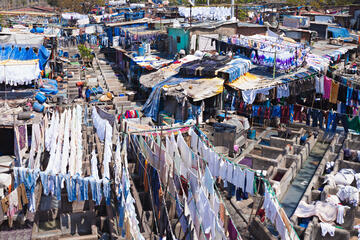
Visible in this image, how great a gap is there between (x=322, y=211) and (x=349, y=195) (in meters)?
1.33

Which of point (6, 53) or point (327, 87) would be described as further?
point (6, 53)

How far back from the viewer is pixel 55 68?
34.4 m

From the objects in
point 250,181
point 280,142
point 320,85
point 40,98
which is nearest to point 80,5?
point 40,98

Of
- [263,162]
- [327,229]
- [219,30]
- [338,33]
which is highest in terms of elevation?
[219,30]

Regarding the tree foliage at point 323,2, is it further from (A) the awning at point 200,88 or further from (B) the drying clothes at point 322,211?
(B) the drying clothes at point 322,211

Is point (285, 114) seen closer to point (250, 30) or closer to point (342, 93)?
point (342, 93)

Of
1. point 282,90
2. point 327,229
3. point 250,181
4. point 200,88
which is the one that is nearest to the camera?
point 327,229

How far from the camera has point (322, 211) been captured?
13742 millimetres

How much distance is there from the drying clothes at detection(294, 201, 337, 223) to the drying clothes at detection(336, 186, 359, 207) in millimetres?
1003

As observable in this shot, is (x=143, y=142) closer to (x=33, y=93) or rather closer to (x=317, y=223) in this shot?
(x=317, y=223)

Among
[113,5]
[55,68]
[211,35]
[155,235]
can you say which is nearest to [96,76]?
[55,68]

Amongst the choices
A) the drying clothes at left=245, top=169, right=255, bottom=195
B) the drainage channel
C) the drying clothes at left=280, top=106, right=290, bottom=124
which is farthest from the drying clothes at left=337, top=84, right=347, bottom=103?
the drying clothes at left=245, top=169, right=255, bottom=195

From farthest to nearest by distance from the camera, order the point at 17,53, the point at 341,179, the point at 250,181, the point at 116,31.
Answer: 1. the point at 116,31
2. the point at 17,53
3. the point at 341,179
4. the point at 250,181

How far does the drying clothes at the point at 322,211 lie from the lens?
536 inches
